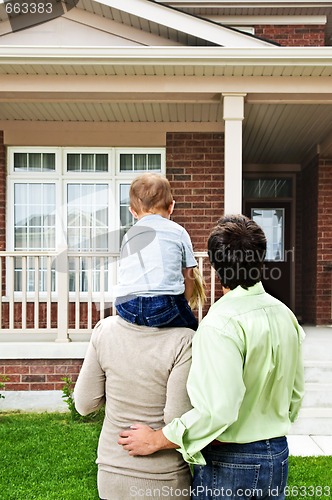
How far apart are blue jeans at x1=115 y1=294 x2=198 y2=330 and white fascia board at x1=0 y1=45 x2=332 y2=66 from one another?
14.7ft

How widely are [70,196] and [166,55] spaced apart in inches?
109

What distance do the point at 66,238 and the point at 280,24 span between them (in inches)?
208

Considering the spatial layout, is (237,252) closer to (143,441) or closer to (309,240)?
(143,441)

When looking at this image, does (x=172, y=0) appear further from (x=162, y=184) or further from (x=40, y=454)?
(x=162, y=184)

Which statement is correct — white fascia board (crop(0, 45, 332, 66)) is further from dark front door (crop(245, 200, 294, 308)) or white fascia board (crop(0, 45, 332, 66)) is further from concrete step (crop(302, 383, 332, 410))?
dark front door (crop(245, 200, 294, 308))

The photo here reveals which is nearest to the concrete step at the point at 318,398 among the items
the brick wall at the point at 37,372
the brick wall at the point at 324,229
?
the brick wall at the point at 37,372

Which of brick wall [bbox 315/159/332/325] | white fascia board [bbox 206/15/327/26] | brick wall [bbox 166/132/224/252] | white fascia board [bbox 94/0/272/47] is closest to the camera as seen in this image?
white fascia board [bbox 94/0/272/47]

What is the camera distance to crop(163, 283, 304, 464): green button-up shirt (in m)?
1.30

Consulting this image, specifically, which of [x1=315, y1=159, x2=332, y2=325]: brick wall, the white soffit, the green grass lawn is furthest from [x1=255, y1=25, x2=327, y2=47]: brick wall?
the green grass lawn

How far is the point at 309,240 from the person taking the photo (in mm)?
9102

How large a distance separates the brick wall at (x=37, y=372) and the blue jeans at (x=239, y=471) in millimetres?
4500

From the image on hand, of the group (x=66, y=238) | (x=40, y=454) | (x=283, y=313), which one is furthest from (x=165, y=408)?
(x=66, y=238)

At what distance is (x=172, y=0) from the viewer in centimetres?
872

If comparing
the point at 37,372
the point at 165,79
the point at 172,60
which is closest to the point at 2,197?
the point at 37,372
